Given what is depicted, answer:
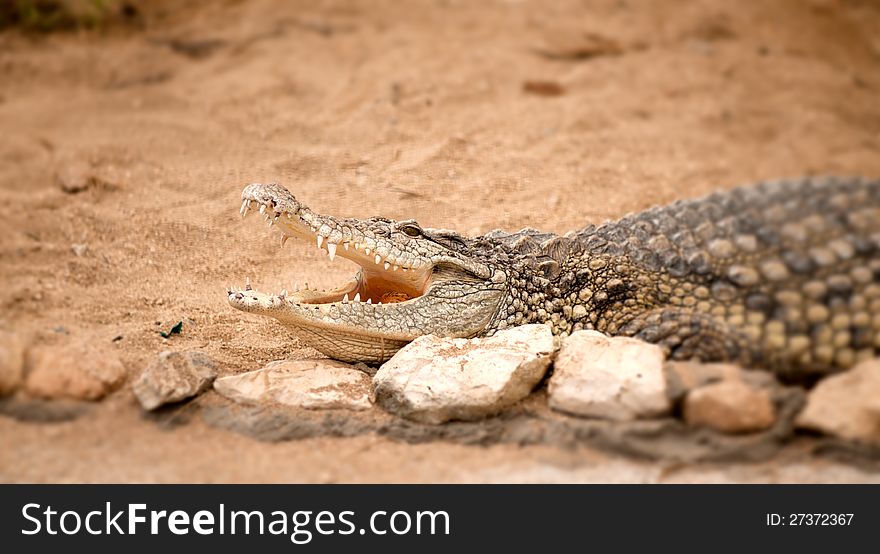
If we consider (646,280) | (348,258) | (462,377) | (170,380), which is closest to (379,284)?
(348,258)

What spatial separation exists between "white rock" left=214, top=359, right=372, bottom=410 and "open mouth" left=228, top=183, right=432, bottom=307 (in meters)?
0.30

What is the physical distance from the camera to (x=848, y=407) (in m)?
2.83

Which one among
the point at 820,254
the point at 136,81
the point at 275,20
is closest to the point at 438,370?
the point at 820,254

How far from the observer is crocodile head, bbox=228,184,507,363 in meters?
3.54

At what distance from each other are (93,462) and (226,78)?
4.32m

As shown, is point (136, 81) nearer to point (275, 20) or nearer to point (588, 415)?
point (275, 20)

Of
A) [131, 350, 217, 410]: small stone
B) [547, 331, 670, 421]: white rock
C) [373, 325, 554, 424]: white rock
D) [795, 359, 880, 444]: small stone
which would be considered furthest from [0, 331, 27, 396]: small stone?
[795, 359, 880, 444]: small stone

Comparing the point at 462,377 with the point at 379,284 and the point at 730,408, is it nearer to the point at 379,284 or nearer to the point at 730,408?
the point at 379,284

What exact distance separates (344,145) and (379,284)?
4.55ft

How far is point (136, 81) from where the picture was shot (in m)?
6.84

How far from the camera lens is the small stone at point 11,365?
10.7ft

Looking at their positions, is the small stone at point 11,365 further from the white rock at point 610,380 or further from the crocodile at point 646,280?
the white rock at point 610,380

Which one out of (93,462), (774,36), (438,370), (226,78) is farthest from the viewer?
(774,36)

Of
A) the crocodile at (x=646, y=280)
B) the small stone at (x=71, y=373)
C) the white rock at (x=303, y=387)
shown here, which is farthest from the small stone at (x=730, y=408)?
the small stone at (x=71, y=373)
